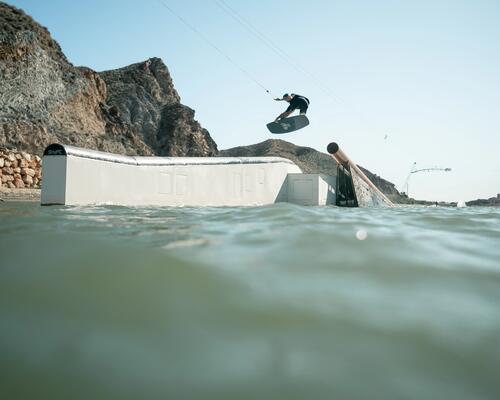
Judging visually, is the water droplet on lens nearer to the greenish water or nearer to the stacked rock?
→ the greenish water

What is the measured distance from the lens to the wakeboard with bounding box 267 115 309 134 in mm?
13930

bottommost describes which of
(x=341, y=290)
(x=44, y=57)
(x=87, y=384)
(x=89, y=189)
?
(x=87, y=384)

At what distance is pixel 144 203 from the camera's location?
9.12 m

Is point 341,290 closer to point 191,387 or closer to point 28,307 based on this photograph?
point 191,387

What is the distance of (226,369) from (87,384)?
38 cm

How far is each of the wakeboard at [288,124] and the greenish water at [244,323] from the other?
12.1 meters

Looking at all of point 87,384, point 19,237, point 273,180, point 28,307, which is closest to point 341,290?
point 87,384

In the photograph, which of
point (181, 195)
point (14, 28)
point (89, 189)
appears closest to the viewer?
point (89, 189)

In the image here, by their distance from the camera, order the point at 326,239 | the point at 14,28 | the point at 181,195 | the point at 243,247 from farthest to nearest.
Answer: the point at 14,28
the point at 181,195
the point at 326,239
the point at 243,247

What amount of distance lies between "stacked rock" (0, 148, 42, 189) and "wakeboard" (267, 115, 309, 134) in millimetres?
10244

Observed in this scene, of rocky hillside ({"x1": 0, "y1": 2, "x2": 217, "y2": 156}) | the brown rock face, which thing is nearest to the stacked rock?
rocky hillside ({"x1": 0, "y1": 2, "x2": 217, "y2": 156})

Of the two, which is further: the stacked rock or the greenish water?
the stacked rock

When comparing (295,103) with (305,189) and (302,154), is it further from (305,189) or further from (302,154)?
(302,154)

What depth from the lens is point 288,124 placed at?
14.4 meters
